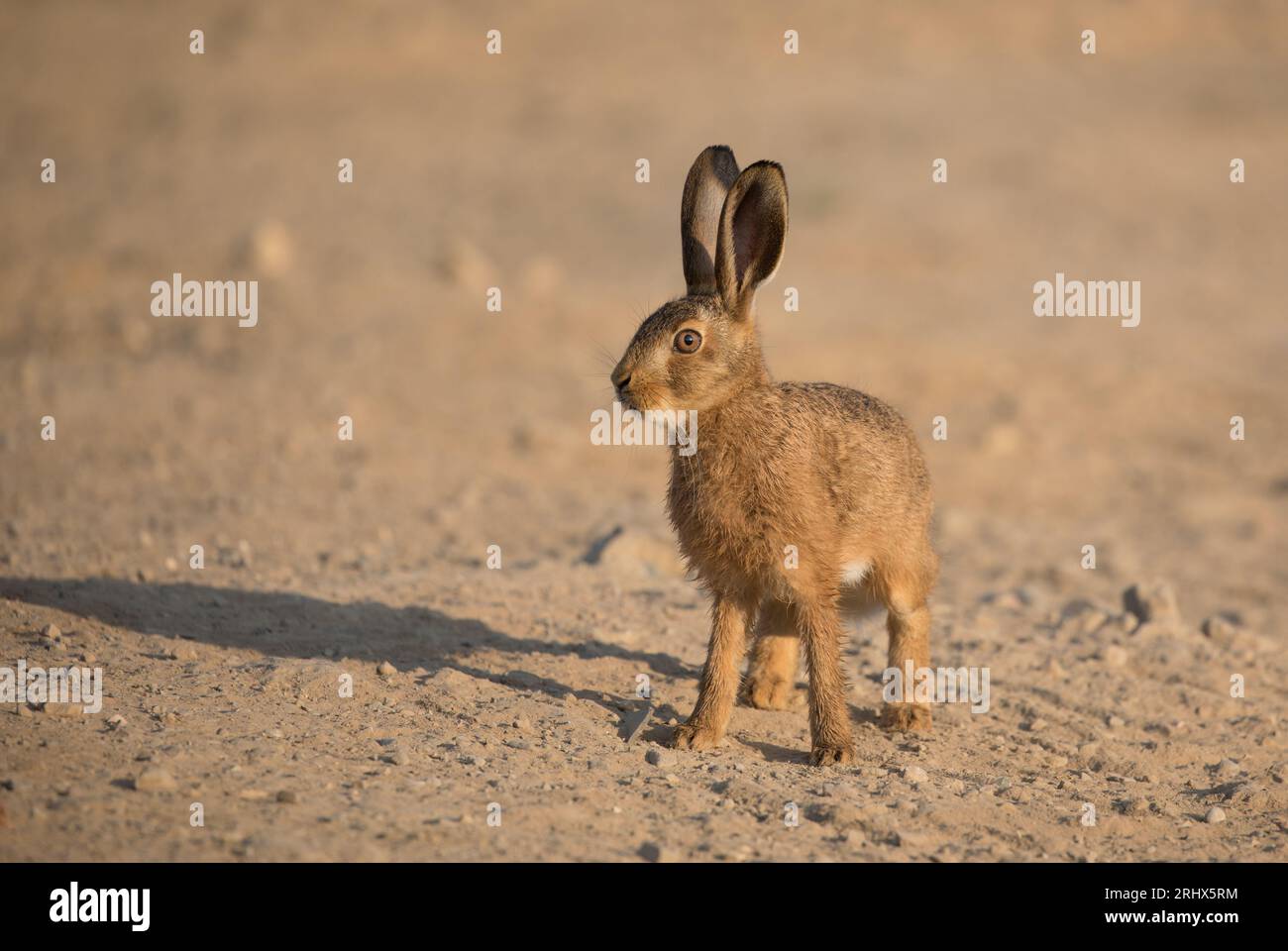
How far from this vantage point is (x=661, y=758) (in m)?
5.87

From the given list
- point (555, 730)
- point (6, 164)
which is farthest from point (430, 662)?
point (6, 164)

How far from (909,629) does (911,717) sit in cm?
42

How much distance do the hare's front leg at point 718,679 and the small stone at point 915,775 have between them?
0.80 m

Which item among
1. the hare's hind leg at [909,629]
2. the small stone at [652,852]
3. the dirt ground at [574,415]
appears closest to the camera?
the small stone at [652,852]

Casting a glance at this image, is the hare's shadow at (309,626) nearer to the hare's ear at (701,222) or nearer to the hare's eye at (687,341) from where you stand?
the hare's eye at (687,341)

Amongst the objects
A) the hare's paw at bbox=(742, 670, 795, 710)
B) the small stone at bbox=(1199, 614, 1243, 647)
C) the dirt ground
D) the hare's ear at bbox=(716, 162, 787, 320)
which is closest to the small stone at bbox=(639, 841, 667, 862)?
the dirt ground

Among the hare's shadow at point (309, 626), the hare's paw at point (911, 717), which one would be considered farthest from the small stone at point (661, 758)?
the hare's paw at point (911, 717)

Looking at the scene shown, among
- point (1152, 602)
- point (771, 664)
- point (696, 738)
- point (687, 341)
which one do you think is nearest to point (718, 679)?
point (696, 738)

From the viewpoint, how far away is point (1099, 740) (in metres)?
6.82

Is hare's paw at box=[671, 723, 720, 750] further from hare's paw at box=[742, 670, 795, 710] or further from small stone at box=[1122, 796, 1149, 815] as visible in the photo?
small stone at box=[1122, 796, 1149, 815]

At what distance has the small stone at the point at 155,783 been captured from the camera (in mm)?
5023

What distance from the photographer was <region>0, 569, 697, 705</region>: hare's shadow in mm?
6984

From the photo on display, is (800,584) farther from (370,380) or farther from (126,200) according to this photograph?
(126,200)

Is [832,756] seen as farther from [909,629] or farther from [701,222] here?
[701,222]
